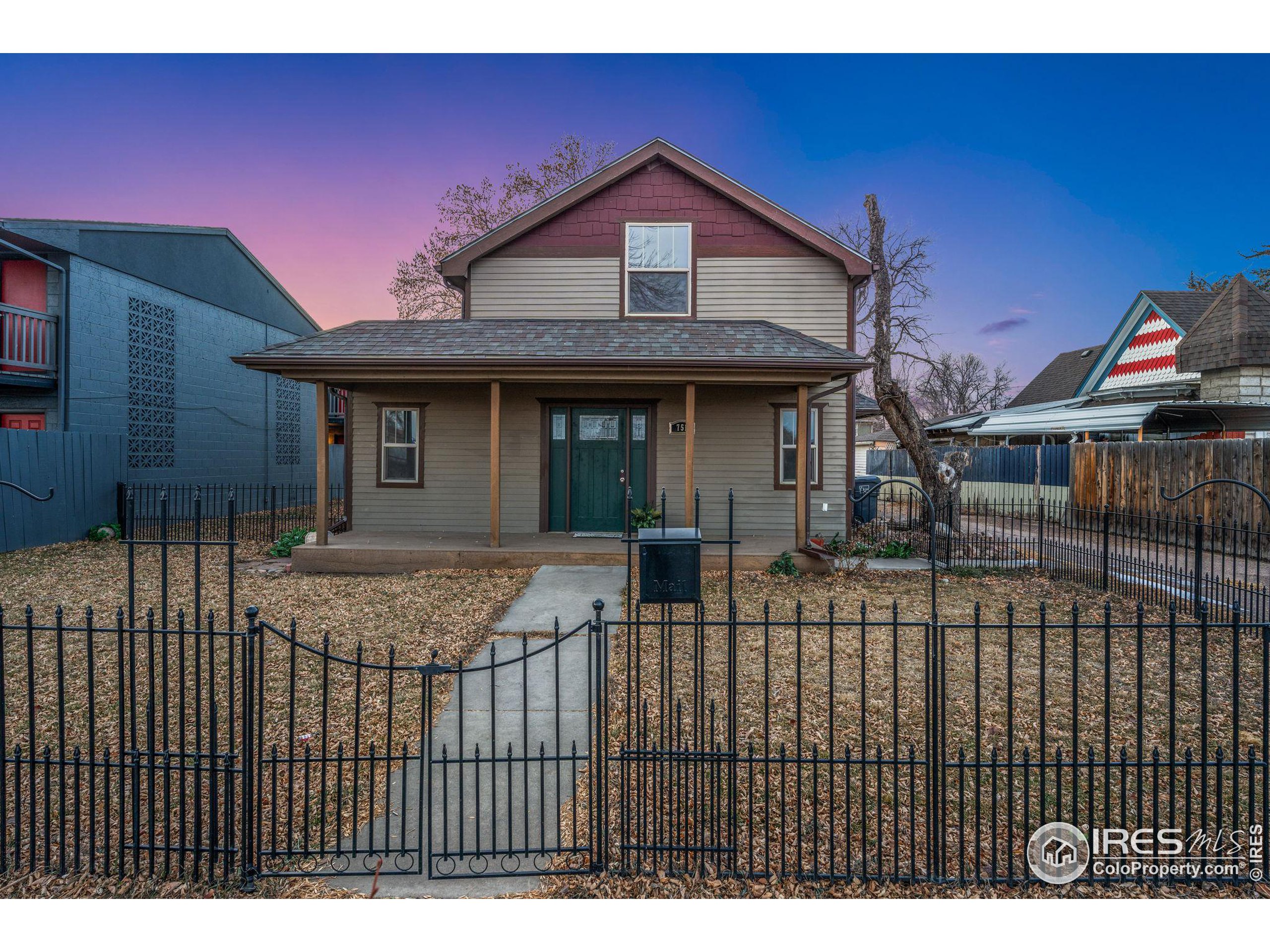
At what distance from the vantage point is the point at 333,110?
1350cm

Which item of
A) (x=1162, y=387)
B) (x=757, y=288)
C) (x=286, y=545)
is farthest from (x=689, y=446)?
(x=1162, y=387)

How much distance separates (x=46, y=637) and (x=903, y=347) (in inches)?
625

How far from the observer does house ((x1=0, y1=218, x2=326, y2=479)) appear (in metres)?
12.8

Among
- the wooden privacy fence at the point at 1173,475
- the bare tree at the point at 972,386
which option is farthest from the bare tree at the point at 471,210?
the bare tree at the point at 972,386

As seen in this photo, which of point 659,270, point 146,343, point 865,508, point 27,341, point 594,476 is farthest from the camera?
point 865,508

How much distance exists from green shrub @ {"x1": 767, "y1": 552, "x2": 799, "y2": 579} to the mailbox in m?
5.91

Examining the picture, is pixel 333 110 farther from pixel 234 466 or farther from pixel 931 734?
pixel 931 734

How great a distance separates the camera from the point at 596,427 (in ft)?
38.5

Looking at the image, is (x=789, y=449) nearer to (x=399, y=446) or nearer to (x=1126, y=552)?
(x=1126, y=552)

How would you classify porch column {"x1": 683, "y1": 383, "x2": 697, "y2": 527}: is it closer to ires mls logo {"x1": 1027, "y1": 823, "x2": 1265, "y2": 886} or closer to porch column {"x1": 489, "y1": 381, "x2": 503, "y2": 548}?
porch column {"x1": 489, "y1": 381, "x2": 503, "y2": 548}

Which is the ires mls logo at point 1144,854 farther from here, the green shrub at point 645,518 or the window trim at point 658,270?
the window trim at point 658,270

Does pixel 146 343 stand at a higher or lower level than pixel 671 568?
higher

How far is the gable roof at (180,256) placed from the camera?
12.9m

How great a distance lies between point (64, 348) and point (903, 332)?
59.1ft
